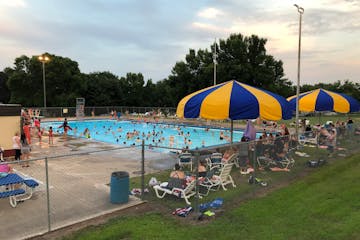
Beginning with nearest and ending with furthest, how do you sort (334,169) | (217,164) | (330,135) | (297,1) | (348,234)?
(348,234) < (217,164) < (334,169) < (330,135) < (297,1)

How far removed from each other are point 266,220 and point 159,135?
21.1 meters

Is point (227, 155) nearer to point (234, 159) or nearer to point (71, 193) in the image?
point (234, 159)

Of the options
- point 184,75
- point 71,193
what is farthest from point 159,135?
point 184,75

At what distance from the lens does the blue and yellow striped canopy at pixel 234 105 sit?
8.36m

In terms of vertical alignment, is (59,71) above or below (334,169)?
above

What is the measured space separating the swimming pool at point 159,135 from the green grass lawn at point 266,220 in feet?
40.4

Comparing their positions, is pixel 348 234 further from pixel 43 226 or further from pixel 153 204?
pixel 43 226

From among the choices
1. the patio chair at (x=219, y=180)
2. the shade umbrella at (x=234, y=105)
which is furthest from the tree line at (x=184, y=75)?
the patio chair at (x=219, y=180)

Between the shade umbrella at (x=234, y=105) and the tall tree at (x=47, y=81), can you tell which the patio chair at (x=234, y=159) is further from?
the tall tree at (x=47, y=81)

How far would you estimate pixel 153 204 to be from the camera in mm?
7590

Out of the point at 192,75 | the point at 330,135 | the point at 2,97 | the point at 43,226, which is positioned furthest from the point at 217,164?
the point at 2,97

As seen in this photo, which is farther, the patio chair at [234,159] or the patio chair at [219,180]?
the patio chair at [234,159]

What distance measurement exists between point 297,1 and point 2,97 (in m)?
62.6

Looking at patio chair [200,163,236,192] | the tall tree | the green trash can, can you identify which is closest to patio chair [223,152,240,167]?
patio chair [200,163,236,192]
